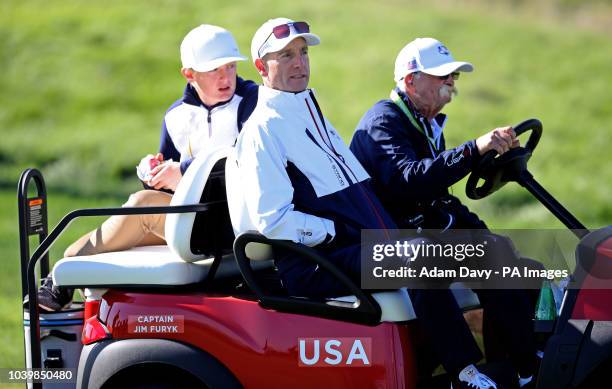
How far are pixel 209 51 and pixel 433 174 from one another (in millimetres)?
1204

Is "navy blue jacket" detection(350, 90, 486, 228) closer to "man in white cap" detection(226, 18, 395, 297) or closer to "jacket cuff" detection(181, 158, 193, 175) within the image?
"man in white cap" detection(226, 18, 395, 297)

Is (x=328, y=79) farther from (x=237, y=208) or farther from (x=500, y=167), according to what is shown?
(x=237, y=208)

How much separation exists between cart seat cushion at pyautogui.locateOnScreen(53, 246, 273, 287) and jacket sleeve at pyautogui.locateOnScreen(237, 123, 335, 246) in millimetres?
367

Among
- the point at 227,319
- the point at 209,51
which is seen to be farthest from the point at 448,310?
the point at 209,51

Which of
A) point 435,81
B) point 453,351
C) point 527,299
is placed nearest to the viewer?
point 453,351

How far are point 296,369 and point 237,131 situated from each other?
124 centimetres

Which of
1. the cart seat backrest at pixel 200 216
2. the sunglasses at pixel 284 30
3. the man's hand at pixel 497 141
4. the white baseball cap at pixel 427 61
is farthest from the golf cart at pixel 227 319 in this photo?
the sunglasses at pixel 284 30

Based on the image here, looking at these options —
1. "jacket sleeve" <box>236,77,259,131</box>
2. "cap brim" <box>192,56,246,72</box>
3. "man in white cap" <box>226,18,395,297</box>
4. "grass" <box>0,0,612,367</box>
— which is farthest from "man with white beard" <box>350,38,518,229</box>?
"grass" <box>0,0,612,367</box>

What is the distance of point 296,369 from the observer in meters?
3.63

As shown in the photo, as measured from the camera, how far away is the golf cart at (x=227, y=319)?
352 centimetres

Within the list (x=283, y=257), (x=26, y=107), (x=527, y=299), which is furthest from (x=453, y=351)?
(x=26, y=107)

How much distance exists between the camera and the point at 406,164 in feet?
13.0

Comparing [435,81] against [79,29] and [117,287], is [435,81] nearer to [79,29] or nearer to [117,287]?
[117,287]

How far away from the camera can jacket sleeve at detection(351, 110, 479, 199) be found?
382 centimetres
